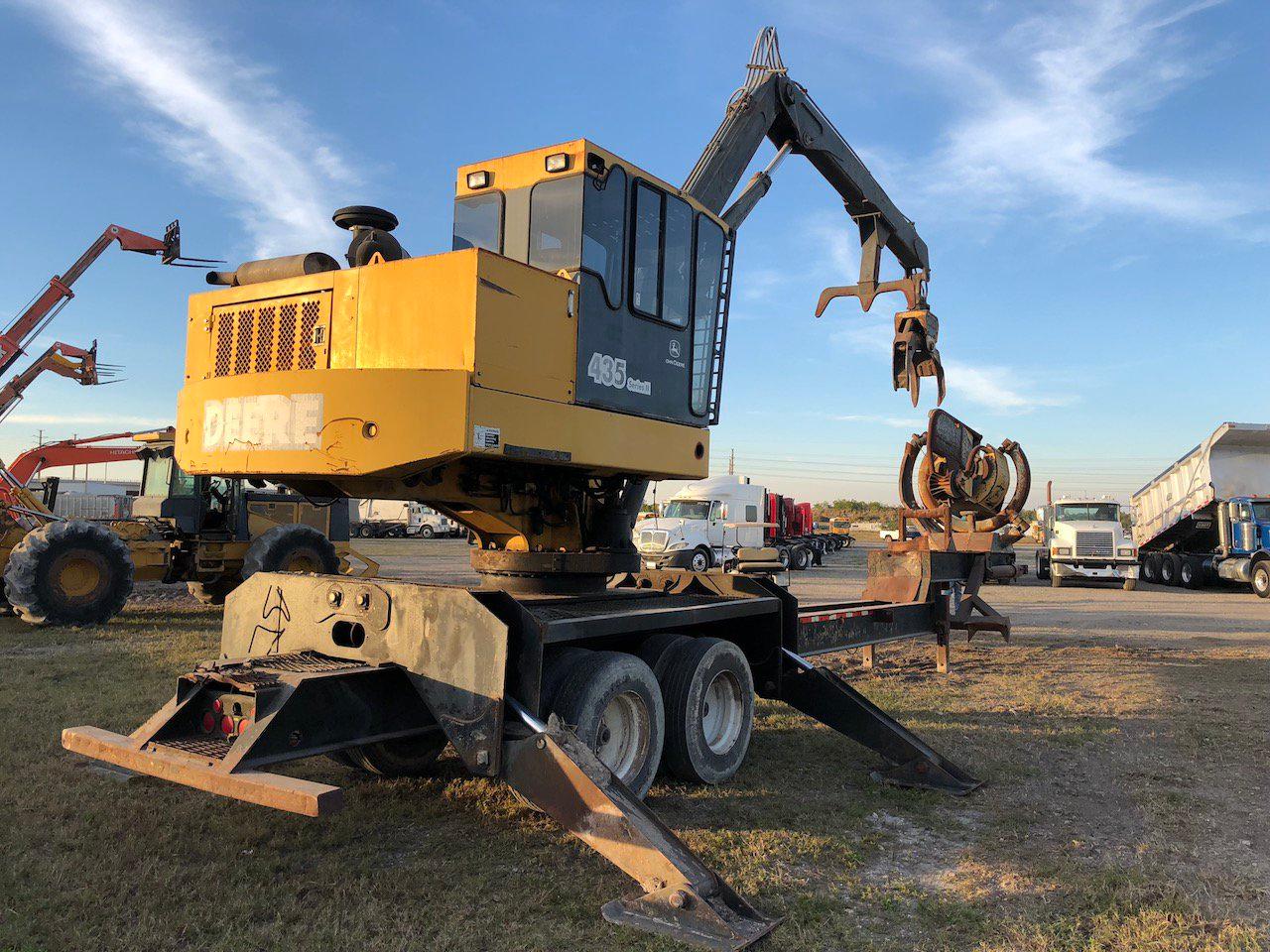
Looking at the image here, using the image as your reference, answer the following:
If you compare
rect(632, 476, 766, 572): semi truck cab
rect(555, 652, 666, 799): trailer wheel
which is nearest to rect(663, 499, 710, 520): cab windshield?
rect(632, 476, 766, 572): semi truck cab

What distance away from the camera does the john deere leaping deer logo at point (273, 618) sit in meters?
5.31

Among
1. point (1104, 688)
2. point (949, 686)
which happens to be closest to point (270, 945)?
point (949, 686)

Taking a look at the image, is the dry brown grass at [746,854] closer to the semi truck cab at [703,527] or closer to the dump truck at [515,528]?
the dump truck at [515,528]

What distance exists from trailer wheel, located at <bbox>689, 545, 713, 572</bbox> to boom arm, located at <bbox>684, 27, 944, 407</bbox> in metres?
15.0

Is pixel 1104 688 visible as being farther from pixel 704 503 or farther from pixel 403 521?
pixel 403 521

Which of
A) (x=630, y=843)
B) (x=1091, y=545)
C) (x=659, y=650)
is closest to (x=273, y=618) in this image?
(x=659, y=650)

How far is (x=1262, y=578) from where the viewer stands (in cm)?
2323

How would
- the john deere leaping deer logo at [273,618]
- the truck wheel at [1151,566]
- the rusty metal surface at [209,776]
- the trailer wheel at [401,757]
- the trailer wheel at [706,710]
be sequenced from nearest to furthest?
1. the rusty metal surface at [209,776]
2. the john deere leaping deer logo at [273,618]
3. the trailer wheel at [706,710]
4. the trailer wheel at [401,757]
5. the truck wheel at [1151,566]

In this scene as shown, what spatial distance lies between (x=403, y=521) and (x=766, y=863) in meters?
48.9

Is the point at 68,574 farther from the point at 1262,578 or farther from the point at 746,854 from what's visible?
the point at 1262,578

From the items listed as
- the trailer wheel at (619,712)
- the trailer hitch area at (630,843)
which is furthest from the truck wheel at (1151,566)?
the trailer hitch area at (630,843)

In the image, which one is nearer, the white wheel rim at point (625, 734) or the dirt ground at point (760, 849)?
the dirt ground at point (760, 849)

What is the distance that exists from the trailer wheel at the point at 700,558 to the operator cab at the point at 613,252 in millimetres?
19254

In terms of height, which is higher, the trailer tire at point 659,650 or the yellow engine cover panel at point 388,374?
the yellow engine cover panel at point 388,374
